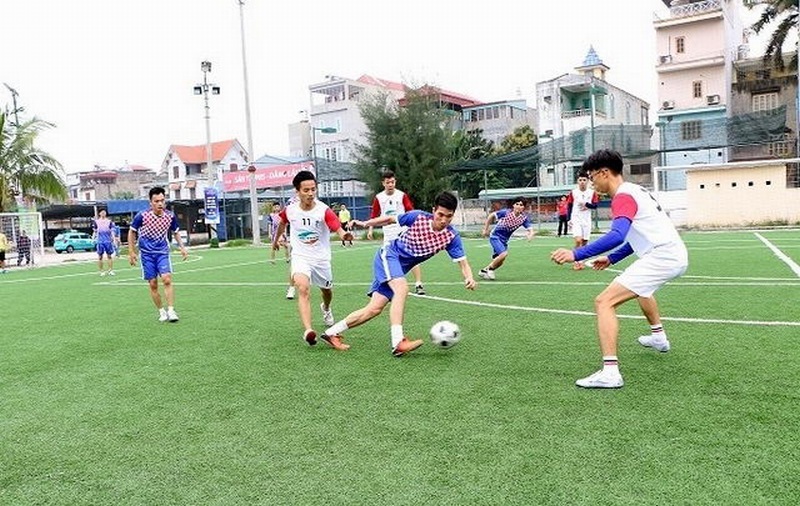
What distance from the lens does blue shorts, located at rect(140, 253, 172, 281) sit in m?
9.52

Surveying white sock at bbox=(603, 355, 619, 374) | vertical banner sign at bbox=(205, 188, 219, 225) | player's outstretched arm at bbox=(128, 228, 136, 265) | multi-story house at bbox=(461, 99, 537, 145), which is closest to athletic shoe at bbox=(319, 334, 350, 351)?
white sock at bbox=(603, 355, 619, 374)

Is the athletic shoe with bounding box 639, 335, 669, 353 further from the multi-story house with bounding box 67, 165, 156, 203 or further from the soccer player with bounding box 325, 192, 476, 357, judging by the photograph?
the multi-story house with bounding box 67, 165, 156, 203

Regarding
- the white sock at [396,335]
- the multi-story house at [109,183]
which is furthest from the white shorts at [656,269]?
→ the multi-story house at [109,183]

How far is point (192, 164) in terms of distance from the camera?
76938 millimetres

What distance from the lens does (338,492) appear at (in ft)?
11.5

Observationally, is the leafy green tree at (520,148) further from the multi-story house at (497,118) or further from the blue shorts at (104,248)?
the blue shorts at (104,248)

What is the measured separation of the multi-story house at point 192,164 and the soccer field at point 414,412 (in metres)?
68.8

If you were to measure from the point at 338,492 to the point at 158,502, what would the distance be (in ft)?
2.99

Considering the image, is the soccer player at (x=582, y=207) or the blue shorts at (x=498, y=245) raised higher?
the soccer player at (x=582, y=207)

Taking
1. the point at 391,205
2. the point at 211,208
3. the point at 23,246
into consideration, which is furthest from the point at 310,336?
the point at 211,208

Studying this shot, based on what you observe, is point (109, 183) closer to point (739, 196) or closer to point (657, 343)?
point (739, 196)

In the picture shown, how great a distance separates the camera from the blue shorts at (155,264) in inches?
375

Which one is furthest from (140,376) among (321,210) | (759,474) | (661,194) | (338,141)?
(338,141)

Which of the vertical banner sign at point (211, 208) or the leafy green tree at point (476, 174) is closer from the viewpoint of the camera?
the vertical banner sign at point (211, 208)
